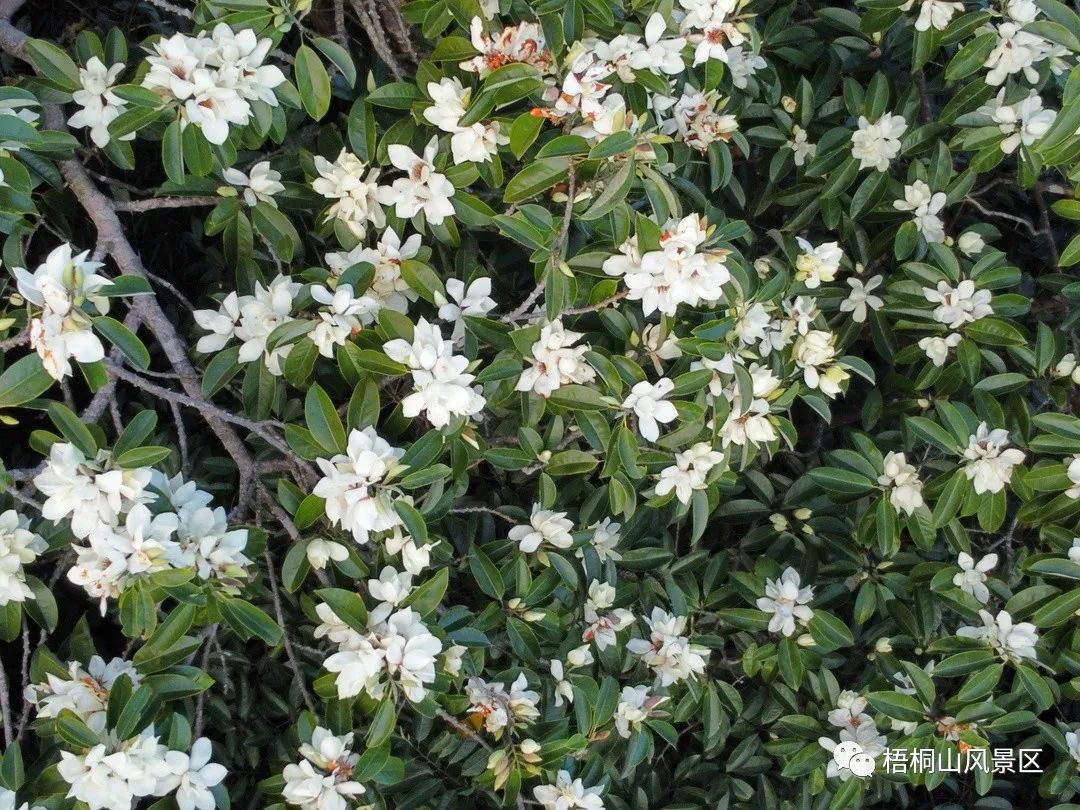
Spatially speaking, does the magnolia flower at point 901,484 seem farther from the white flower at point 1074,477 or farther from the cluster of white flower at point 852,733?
the cluster of white flower at point 852,733

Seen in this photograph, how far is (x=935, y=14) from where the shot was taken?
159cm

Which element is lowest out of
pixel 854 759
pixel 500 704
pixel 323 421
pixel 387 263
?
pixel 854 759

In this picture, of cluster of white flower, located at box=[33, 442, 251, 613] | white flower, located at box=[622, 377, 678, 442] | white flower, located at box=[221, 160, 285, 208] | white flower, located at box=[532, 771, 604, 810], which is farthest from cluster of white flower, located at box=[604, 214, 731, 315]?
white flower, located at box=[532, 771, 604, 810]

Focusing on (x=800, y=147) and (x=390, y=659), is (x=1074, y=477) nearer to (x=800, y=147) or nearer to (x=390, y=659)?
(x=800, y=147)

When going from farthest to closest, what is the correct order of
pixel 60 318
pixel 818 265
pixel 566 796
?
pixel 818 265 → pixel 566 796 → pixel 60 318

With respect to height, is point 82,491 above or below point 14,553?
above

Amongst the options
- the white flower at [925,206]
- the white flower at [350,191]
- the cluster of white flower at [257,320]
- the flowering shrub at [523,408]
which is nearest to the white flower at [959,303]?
the flowering shrub at [523,408]

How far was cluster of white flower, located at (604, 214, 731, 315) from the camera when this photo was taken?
3.90 feet

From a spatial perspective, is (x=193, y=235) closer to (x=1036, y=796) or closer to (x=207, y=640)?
(x=207, y=640)

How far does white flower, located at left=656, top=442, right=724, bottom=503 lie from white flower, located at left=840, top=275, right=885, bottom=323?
0.53 m

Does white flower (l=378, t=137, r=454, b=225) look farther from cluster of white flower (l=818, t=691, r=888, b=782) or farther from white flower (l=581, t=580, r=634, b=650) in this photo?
cluster of white flower (l=818, t=691, r=888, b=782)

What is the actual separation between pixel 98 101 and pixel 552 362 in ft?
2.16

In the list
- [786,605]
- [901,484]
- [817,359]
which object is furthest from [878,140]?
[786,605]

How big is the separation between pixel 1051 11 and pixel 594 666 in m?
1.26
